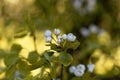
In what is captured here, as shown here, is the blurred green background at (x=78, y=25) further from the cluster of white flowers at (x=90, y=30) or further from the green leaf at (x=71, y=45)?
the green leaf at (x=71, y=45)

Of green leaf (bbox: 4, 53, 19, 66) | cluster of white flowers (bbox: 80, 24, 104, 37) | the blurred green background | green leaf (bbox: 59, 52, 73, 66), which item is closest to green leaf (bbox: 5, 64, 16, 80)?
green leaf (bbox: 4, 53, 19, 66)

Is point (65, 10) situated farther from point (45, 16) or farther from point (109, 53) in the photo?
point (109, 53)

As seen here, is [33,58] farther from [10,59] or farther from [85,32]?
[85,32]

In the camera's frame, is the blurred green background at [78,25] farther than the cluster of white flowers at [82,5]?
No

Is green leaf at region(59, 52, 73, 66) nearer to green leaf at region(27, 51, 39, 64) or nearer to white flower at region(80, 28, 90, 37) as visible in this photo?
green leaf at region(27, 51, 39, 64)

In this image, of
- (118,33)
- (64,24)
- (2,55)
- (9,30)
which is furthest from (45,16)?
(2,55)

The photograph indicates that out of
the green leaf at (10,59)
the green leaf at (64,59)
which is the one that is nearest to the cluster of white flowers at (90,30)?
the green leaf at (10,59)
